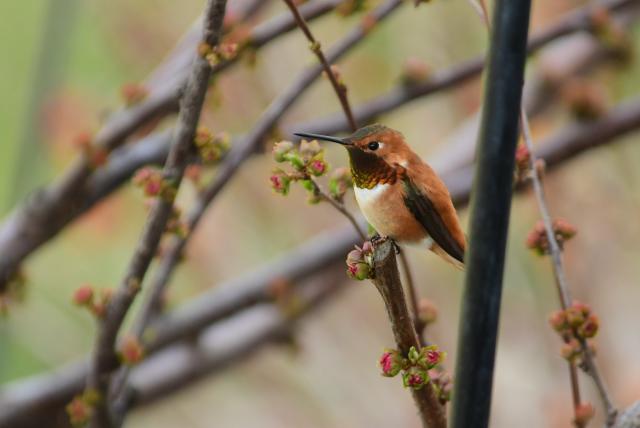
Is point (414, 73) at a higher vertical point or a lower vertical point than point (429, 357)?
higher

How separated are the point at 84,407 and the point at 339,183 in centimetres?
43

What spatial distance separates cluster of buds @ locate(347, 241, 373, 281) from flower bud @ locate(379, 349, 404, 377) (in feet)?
0.21

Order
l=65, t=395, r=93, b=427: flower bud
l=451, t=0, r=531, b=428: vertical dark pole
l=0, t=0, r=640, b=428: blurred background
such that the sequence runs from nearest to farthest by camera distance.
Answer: l=451, t=0, r=531, b=428: vertical dark pole
l=65, t=395, r=93, b=427: flower bud
l=0, t=0, r=640, b=428: blurred background

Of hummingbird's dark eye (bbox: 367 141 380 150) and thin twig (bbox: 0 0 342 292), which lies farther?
thin twig (bbox: 0 0 342 292)

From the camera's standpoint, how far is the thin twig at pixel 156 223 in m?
0.67

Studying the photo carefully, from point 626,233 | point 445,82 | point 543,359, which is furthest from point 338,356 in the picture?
point 445,82

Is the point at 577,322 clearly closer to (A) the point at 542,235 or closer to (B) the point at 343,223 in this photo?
(A) the point at 542,235

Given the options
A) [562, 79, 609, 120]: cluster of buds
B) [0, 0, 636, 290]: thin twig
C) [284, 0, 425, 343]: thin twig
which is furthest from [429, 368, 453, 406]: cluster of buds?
[562, 79, 609, 120]: cluster of buds

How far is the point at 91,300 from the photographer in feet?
2.81

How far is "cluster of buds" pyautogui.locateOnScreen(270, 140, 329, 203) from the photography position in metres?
0.60

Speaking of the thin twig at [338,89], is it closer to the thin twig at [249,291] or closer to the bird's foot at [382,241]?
the bird's foot at [382,241]

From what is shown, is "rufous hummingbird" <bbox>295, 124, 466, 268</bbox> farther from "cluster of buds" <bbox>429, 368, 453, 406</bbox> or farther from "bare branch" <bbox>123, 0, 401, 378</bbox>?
"bare branch" <bbox>123, 0, 401, 378</bbox>

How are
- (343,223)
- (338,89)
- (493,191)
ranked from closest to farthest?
(493,191)
(338,89)
(343,223)

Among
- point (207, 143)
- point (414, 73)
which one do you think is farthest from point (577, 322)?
point (414, 73)
